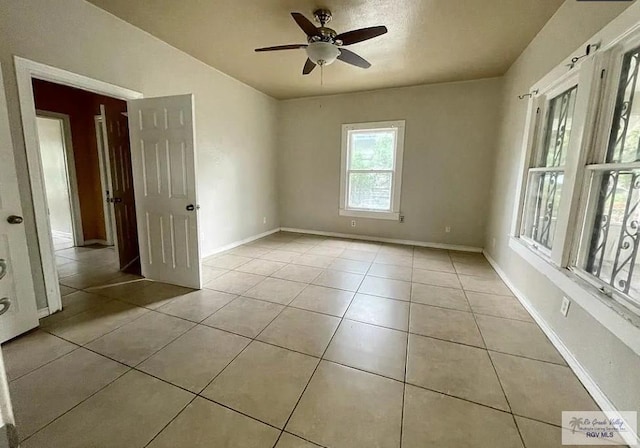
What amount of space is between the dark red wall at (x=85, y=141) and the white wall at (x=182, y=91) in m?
1.59

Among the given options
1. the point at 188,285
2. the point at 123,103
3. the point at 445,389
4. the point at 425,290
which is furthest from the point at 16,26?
the point at 425,290

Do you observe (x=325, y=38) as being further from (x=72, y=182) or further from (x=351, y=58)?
(x=72, y=182)

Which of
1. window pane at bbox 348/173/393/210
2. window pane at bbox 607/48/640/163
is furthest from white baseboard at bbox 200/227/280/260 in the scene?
window pane at bbox 607/48/640/163

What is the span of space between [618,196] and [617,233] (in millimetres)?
223

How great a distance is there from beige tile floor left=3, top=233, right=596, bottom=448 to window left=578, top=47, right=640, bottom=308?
69 centimetres

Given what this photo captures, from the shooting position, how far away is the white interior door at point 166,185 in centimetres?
266

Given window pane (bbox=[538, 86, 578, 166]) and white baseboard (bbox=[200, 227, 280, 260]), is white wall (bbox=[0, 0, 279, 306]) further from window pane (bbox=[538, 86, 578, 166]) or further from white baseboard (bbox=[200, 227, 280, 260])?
window pane (bbox=[538, 86, 578, 166])

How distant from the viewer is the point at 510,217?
3188 millimetres

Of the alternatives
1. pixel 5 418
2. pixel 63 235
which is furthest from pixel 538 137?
pixel 63 235

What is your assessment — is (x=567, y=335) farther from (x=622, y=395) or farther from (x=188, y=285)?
(x=188, y=285)

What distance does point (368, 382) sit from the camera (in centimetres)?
165

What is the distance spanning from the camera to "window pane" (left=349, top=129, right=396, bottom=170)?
15.4 feet

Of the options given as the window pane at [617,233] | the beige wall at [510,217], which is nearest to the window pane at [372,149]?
the beige wall at [510,217]

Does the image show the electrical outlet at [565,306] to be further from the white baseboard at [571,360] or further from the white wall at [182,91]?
the white wall at [182,91]
